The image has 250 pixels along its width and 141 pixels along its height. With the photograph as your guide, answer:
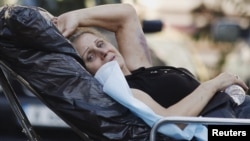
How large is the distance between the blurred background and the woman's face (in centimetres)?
222

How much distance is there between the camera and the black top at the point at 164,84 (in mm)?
Result: 5035

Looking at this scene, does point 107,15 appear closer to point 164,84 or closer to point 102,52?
point 102,52

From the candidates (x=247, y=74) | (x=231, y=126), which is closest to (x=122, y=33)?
(x=231, y=126)

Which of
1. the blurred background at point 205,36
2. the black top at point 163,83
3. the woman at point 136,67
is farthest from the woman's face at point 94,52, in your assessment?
the blurred background at point 205,36

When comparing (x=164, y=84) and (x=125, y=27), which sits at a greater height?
(x=125, y=27)

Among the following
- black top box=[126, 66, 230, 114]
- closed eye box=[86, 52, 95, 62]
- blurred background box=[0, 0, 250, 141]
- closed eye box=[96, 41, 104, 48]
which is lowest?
blurred background box=[0, 0, 250, 141]

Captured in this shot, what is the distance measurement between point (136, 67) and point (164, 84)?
0.34 meters

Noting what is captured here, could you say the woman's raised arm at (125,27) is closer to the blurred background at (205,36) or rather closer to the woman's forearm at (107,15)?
the woman's forearm at (107,15)

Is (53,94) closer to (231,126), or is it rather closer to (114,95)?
(114,95)

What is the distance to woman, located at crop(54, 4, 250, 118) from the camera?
4.83m

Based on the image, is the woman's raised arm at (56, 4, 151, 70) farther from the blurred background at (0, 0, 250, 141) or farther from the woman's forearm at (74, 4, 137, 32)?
the blurred background at (0, 0, 250, 141)

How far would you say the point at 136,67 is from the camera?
17.7 ft

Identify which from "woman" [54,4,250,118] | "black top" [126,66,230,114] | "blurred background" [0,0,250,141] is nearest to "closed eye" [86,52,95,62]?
"woman" [54,4,250,118]

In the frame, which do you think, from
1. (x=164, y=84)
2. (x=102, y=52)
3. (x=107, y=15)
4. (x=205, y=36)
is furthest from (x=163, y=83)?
(x=205, y=36)
